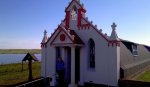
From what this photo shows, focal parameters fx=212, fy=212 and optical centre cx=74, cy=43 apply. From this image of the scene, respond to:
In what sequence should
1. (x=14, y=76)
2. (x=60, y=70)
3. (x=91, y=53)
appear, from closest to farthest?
(x=91, y=53)
(x=60, y=70)
(x=14, y=76)

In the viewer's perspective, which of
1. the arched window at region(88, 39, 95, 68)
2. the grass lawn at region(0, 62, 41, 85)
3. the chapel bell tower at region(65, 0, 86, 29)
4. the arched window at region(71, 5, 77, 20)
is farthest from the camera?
the grass lawn at region(0, 62, 41, 85)

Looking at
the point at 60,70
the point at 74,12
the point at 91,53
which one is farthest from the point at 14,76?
the point at 91,53

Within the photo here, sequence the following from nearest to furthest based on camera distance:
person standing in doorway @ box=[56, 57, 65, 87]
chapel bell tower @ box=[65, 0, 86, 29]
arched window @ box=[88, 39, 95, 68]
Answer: arched window @ box=[88, 39, 95, 68]
person standing in doorway @ box=[56, 57, 65, 87]
chapel bell tower @ box=[65, 0, 86, 29]

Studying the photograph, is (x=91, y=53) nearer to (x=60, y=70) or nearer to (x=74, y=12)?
(x=60, y=70)

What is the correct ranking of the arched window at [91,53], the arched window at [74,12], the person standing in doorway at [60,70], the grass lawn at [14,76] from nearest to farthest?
the arched window at [91,53]
the person standing in doorway at [60,70]
the arched window at [74,12]
the grass lawn at [14,76]

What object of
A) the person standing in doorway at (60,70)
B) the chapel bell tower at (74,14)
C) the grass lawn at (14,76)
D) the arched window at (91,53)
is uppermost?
the chapel bell tower at (74,14)

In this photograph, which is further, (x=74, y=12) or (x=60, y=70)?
(x=74, y=12)

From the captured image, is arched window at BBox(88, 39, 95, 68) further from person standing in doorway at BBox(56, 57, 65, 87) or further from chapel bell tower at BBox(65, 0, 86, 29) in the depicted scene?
person standing in doorway at BBox(56, 57, 65, 87)

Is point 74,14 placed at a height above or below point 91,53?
above

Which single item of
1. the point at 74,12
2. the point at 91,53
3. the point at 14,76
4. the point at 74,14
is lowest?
the point at 14,76

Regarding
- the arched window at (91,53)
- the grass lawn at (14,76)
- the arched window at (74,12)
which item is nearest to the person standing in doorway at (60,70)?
the arched window at (91,53)

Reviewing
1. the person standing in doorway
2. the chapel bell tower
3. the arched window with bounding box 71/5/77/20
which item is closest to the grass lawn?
the person standing in doorway

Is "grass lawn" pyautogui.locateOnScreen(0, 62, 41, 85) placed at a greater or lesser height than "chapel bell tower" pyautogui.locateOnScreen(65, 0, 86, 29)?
lesser

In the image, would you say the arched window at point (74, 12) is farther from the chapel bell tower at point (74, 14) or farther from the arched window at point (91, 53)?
the arched window at point (91, 53)
